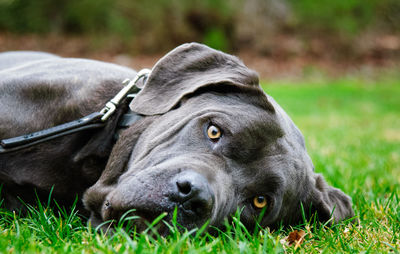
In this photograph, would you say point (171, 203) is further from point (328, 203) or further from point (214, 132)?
point (328, 203)

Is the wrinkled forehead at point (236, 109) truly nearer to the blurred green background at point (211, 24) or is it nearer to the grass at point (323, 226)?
the grass at point (323, 226)

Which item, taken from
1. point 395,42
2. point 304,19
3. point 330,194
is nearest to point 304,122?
point 330,194

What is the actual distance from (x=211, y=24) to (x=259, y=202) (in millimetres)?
15946

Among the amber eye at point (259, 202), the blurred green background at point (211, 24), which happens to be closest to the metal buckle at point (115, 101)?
the amber eye at point (259, 202)

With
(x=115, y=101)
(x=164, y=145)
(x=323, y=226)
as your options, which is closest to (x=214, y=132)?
(x=164, y=145)

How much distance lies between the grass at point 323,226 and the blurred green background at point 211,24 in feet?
28.9

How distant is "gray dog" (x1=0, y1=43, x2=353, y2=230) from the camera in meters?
2.75

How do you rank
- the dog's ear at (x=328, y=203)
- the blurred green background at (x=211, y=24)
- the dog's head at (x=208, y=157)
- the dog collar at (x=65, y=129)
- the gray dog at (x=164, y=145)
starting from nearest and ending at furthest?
the dog's head at (x=208, y=157)
the gray dog at (x=164, y=145)
the dog collar at (x=65, y=129)
the dog's ear at (x=328, y=203)
the blurred green background at (x=211, y=24)

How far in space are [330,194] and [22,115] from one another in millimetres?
2382

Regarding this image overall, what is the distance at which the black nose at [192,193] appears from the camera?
237 cm

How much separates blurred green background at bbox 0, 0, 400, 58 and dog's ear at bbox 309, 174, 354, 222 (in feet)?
47.5

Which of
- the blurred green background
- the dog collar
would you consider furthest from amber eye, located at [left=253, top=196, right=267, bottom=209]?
the blurred green background

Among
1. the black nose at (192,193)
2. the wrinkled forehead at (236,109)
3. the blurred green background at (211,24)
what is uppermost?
the wrinkled forehead at (236,109)

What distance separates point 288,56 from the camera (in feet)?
61.9
